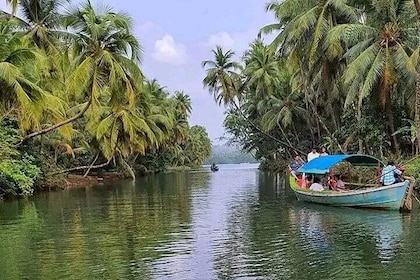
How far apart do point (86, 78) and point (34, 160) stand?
935cm

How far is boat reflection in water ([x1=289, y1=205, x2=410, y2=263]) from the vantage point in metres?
12.2

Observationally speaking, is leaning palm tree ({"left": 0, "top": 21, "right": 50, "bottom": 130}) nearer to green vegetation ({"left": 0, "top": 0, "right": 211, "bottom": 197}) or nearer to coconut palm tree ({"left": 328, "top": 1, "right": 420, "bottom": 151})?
green vegetation ({"left": 0, "top": 0, "right": 211, "bottom": 197})

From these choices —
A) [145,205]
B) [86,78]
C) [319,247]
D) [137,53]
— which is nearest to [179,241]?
[319,247]

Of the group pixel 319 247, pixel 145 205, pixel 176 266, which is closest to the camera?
pixel 176 266

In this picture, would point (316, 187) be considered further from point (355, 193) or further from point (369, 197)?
point (369, 197)

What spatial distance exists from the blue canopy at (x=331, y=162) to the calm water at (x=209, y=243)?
1.44m

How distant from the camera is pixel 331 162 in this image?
21.8 meters

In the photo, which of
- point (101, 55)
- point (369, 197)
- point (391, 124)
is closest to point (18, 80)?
point (101, 55)

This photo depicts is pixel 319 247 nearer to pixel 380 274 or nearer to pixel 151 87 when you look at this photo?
pixel 380 274

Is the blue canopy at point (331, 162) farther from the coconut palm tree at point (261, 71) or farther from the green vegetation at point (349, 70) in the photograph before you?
the coconut palm tree at point (261, 71)

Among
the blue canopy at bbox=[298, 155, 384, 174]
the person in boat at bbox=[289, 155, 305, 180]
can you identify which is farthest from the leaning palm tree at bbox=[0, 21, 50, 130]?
the person in boat at bbox=[289, 155, 305, 180]

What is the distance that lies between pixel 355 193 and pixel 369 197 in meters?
0.52

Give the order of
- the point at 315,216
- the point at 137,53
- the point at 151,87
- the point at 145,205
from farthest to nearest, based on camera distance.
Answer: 1. the point at 151,87
2. the point at 137,53
3. the point at 145,205
4. the point at 315,216

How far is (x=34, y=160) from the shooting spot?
31.4m
